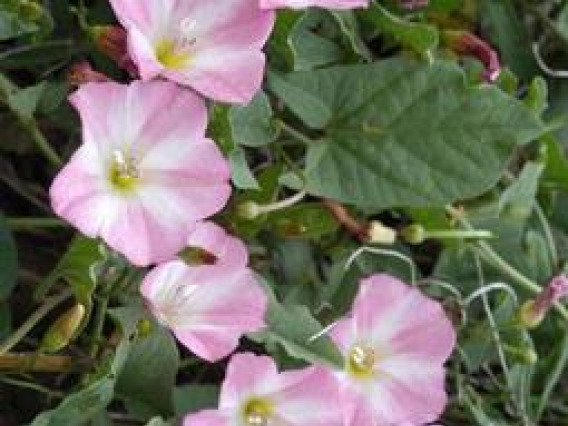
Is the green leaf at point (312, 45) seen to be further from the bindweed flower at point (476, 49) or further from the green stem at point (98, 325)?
the green stem at point (98, 325)

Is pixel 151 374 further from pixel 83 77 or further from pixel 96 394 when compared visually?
pixel 83 77

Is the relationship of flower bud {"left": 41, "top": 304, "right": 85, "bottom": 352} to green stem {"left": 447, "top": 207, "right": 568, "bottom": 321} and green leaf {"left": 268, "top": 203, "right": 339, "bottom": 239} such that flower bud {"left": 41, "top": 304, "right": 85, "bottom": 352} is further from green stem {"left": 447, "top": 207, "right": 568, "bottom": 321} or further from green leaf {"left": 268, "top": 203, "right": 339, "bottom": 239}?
green stem {"left": 447, "top": 207, "right": 568, "bottom": 321}

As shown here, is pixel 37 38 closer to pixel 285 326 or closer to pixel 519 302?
pixel 285 326

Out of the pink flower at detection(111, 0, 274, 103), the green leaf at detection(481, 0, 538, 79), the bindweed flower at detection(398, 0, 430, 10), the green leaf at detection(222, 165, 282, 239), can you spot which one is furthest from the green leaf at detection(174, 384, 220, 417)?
the green leaf at detection(481, 0, 538, 79)

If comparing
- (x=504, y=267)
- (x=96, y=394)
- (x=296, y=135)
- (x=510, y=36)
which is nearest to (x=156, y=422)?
(x=96, y=394)

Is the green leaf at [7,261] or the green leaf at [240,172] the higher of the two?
the green leaf at [240,172]

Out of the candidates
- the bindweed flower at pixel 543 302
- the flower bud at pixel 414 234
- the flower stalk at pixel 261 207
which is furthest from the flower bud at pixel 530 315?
the flower stalk at pixel 261 207
